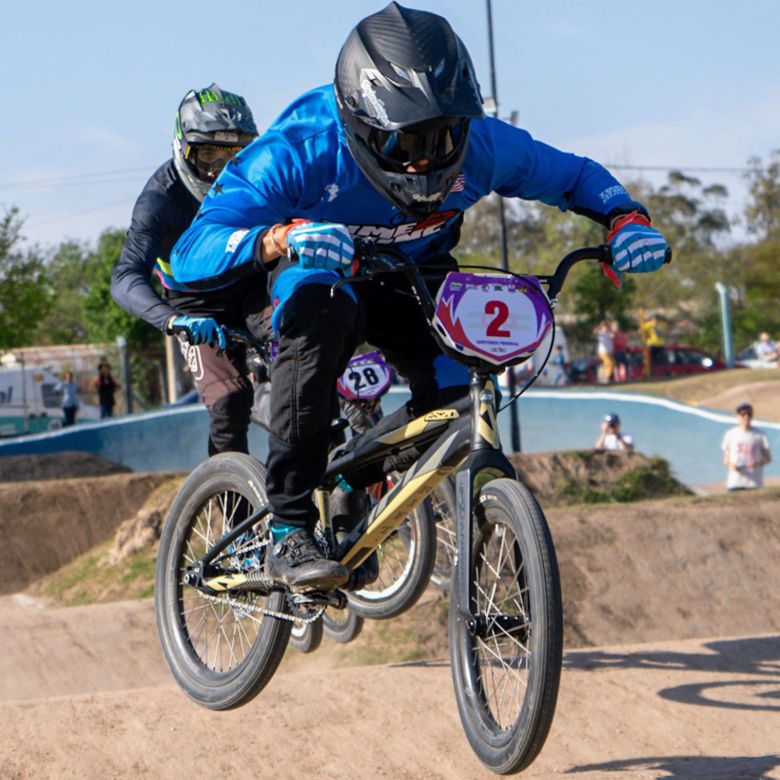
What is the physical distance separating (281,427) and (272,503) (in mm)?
336

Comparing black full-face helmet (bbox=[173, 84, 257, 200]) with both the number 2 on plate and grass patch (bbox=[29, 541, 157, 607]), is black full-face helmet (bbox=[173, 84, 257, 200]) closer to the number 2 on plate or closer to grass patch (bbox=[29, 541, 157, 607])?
the number 2 on plate

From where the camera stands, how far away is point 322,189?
4023 mm

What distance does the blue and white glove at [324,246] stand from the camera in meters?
3.45

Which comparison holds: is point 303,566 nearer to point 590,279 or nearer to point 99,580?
point 99,580

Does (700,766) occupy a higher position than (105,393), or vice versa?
(105,393)

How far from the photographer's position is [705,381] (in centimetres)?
2891

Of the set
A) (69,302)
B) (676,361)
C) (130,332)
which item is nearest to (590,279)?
(676,361)

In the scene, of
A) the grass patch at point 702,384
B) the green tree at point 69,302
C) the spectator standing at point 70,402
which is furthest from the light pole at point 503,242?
the green tree at point 69,302

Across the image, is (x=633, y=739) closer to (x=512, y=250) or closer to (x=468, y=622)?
(x=468, y=622)

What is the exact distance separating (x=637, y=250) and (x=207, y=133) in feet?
8.33

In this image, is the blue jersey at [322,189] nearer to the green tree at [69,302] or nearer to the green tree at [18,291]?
the green tree at [18,291]

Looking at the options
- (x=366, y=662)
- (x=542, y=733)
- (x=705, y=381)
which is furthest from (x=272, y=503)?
(x=705, y=381)

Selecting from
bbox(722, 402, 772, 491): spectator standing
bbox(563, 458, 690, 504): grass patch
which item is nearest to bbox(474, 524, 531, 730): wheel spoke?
bbox(563, 458, 690, 504): grass patch

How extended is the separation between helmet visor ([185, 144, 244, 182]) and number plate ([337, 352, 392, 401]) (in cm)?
118
